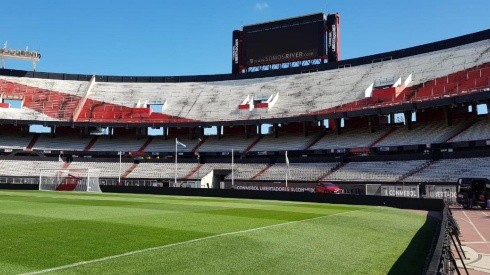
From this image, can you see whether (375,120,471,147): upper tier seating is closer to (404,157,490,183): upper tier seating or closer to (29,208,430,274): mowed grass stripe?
(404,157,490,183): upper tier seating

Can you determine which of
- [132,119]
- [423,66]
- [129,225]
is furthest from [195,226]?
[132,119]

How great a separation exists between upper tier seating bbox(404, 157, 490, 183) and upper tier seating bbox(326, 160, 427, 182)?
66.5 inches

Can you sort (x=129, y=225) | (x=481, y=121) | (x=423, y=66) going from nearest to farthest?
(x=129, y=225) → (x=481, y=121) → (x=423, y=66)

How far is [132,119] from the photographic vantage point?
65.4m

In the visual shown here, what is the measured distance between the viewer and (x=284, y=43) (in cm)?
6612

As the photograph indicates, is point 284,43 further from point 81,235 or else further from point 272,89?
point 81,235

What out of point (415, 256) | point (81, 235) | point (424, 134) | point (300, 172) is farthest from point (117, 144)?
point (415, 256)

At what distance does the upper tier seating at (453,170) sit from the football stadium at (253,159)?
0.61ft

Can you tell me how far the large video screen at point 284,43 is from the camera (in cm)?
6412

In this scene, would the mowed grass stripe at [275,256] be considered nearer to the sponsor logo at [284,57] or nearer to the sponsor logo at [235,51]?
the sponsor logo at [284,57]

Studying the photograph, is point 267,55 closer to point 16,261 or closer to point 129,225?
point 129,225

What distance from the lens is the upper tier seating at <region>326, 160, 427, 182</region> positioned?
42000mm

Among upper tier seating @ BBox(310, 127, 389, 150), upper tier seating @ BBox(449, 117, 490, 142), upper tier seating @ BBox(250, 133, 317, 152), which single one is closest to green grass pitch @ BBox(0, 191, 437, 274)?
upper tier seating @ BBox(449, 117, 490, 142)

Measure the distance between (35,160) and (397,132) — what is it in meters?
49.4
